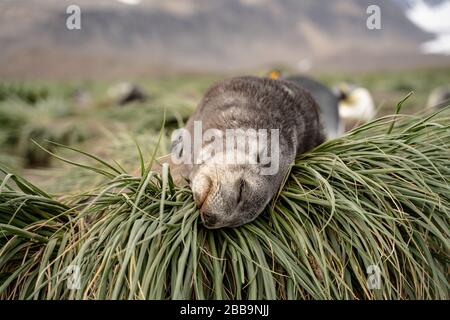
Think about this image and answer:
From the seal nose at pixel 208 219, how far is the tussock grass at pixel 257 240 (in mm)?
68

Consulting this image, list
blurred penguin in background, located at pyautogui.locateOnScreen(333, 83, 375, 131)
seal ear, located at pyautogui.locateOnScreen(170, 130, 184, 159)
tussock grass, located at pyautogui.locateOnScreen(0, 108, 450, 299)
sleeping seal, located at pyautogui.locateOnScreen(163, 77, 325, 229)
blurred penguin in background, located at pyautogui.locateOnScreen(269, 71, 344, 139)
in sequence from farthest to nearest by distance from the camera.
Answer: blurred penguin in background, located at pyautogui.locateOnScreen(333, 83, 375, 131) → blurred penguin in background, located at pyautogui.locateOnScreen(269, 71, 344, 139) → seal ear, located at pyautogui.locateOnScreen(170, 130, 184, 159) → sleeping seal, located at pyautogui.locateOnScreen(163, 77, 325, 229) → tussock grass, located at pyautogui.locateOnScreen(0, 108, 450, 299)

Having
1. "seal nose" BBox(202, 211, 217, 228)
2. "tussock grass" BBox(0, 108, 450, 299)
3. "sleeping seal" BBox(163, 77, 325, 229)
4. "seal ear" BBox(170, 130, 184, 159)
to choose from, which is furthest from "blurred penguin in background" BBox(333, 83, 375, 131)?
"seal nose" BBox(202, 211, 217, 228)

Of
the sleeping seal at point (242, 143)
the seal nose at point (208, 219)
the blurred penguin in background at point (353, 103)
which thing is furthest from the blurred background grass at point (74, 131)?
A: the seal nose at point (208, 219)

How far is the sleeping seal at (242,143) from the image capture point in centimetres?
290

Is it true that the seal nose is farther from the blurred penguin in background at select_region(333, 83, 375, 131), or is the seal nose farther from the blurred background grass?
the blurred penguin in background at select_region(333, 83, 375, 131)

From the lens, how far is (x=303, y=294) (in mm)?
2863

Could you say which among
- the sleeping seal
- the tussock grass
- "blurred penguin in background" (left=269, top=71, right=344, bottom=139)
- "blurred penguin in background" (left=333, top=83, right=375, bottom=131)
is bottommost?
the tussock grass

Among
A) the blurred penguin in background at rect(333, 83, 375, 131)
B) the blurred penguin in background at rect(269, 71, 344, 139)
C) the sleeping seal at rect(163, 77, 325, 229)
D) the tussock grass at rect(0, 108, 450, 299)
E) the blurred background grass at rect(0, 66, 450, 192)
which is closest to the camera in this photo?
the tussock grass at rect(0, 108, 450, 299)

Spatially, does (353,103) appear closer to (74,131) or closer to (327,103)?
(327,103)

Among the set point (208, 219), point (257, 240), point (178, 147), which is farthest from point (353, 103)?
point (208, 219)

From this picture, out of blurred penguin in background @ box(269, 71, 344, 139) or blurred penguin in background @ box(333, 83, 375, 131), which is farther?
blurred penguin in background @ box(333, 83, 375, 131)

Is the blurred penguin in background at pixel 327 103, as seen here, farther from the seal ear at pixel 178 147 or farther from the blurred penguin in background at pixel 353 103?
the blurred penguin in background at pixel 353 103

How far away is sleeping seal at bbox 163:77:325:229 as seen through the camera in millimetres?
2896
